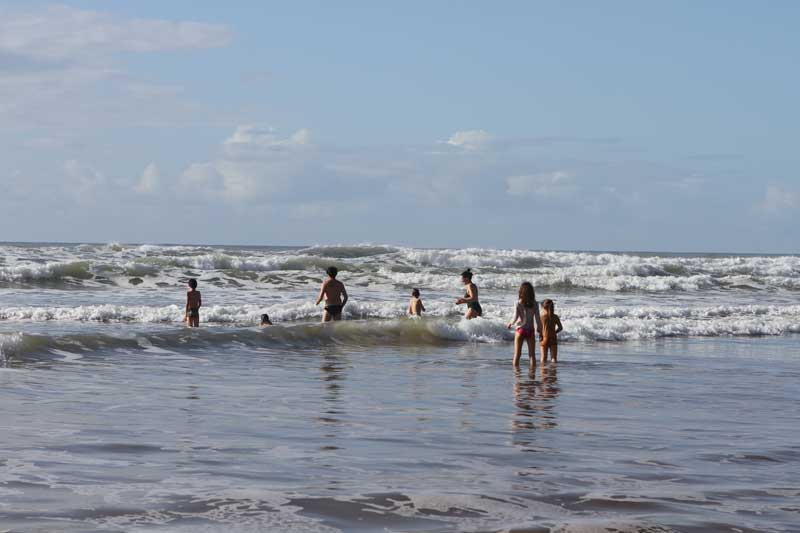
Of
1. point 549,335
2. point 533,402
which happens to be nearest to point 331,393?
point 533,402

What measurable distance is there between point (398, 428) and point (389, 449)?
1.13 meters

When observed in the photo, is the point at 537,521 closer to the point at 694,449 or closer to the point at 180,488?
the point at 180,488

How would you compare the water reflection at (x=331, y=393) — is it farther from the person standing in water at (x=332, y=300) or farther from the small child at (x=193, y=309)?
the small child at (x=193, y=309)

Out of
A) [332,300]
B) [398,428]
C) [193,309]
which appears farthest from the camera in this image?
[193,309]

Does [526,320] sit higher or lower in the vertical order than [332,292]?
lower

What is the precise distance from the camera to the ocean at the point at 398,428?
19.4 ft

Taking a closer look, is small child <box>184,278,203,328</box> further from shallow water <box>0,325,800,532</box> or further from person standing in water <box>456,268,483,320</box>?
shallow water <box>0,325,800,532</box>

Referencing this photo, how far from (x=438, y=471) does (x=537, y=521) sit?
1.52 metres

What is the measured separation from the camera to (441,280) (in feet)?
139

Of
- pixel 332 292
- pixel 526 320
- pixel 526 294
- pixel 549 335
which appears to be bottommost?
pixel 549 335

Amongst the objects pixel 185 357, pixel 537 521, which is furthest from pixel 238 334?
pixel 537 521

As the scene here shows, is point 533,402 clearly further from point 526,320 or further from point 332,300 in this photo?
point 332,300

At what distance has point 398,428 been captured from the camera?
911 centimetres

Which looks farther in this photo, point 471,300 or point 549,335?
point 471,300
